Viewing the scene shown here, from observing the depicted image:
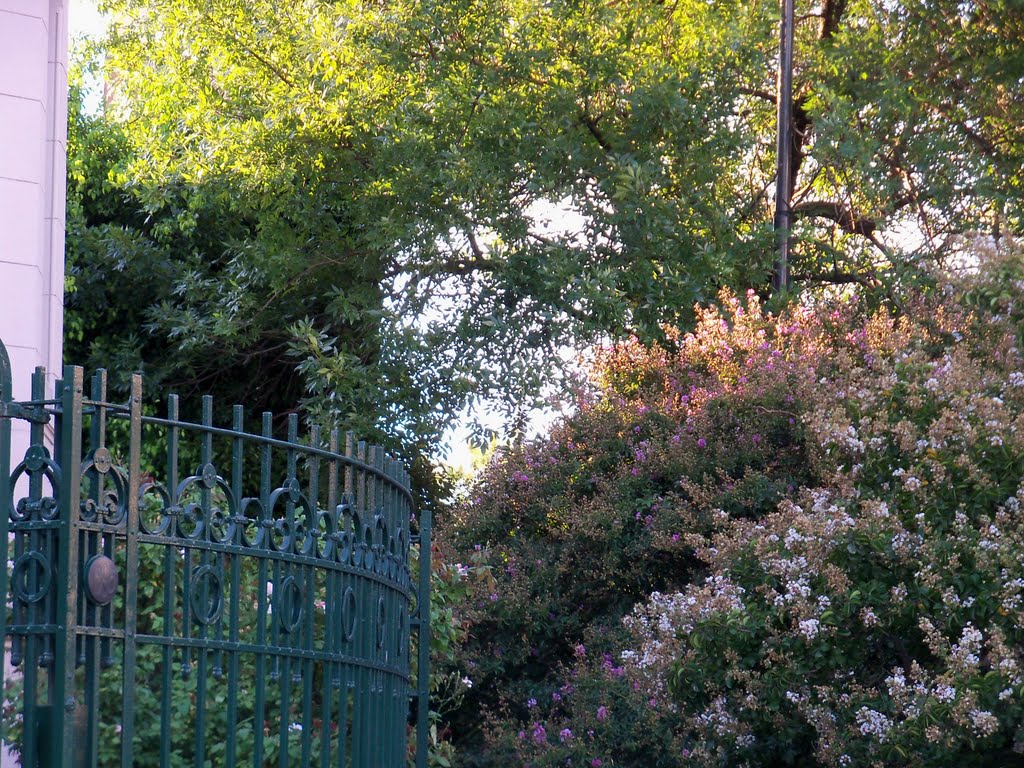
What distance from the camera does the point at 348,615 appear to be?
12.9 ft

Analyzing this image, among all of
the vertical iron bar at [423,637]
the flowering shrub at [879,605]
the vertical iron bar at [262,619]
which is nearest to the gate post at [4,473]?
the vertical iron bar at [262,619]

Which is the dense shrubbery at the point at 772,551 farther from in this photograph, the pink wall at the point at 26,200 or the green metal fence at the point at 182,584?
the pink wall at the point at 26,200

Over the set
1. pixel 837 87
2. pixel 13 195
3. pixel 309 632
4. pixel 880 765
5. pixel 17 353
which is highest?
pixel 837 87

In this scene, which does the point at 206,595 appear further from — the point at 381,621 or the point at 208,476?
the point at 381,621

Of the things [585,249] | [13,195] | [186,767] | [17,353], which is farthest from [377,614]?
[585,249]

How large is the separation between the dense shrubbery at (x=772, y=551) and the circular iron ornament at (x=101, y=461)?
451 cm

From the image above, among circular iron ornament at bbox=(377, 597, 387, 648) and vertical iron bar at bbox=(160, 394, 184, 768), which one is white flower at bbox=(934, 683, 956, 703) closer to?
circular iron ornament at bbox=(377, 597, 387, 648)

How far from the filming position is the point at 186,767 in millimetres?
5031

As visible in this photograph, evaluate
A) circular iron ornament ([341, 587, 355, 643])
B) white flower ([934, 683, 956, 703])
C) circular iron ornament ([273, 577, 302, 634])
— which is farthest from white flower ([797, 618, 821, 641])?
circular iron ornament ([273, 577, 302, 634])

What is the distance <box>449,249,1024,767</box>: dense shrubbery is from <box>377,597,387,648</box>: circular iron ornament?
3158mm

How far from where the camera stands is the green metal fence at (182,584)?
294 centimetres

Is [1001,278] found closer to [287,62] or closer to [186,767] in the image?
[186,767]

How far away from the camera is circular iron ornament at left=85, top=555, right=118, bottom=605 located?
2.96 m

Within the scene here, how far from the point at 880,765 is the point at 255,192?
876cm
